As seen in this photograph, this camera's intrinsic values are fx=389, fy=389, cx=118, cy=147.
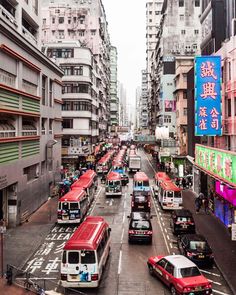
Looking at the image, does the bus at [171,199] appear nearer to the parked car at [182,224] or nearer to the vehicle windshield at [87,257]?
the parked car at [182,224]

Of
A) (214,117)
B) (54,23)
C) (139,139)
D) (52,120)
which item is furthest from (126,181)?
(54,23)

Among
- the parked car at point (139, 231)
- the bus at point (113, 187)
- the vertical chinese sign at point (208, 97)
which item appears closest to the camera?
the parked car at point (139, 231)

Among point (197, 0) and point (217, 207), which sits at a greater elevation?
point (197, 0)

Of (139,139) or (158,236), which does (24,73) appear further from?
(139,139)

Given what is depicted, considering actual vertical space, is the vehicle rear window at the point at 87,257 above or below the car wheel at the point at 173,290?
above

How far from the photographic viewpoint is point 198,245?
2206 centimetres

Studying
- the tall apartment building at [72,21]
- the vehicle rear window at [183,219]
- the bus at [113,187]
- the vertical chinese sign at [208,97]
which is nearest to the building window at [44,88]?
the bus at [113,187]

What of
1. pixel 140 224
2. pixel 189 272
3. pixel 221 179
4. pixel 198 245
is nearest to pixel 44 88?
pixel 140 224

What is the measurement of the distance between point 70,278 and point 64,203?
529 inches

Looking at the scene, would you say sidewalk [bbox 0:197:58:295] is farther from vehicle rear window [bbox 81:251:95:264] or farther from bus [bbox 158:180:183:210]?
bus [bbox 158:180:183:210]

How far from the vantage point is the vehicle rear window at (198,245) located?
71.8ft

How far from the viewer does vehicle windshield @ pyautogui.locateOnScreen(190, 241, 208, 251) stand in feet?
71.7

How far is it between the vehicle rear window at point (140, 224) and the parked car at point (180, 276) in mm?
6302

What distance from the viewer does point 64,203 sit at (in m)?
31.1
